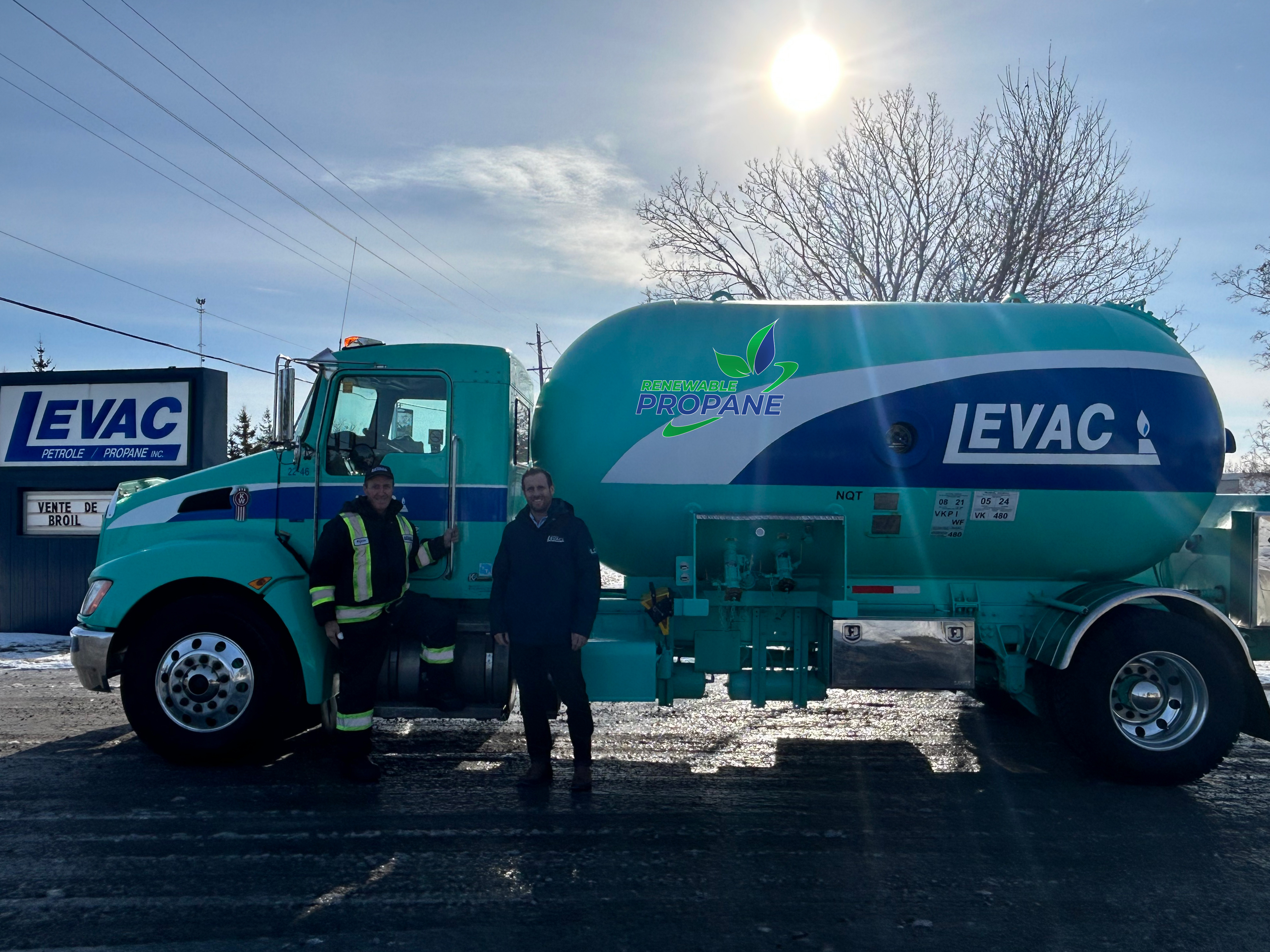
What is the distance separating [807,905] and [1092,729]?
2.91 m

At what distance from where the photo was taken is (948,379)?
5.97 metres

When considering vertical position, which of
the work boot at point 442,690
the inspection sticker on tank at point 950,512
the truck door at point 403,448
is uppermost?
the truck door at point 403,448

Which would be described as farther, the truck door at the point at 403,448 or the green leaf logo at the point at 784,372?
the truck door at the point at 403,448

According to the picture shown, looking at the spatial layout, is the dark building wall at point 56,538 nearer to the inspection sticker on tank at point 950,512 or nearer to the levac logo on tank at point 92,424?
the levac logo on tank at point 92,424

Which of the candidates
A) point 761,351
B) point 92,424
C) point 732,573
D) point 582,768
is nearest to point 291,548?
point 582,768

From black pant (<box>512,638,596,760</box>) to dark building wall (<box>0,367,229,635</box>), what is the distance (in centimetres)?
801

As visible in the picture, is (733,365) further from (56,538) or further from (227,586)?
(56,538)

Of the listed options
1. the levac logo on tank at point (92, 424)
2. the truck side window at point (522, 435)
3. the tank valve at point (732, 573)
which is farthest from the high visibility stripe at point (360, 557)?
the levac logo on tank at point (92, 424)

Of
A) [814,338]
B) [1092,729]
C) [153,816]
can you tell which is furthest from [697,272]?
[153,816]

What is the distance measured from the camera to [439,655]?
231 inches

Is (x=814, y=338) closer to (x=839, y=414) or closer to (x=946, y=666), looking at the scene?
(x=839, y=414)

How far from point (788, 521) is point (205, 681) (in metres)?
4.07

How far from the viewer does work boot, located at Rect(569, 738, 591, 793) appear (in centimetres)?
546

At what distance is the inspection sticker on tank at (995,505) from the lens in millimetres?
5969
